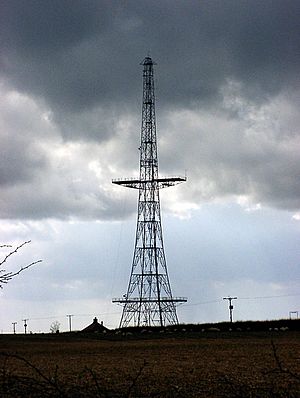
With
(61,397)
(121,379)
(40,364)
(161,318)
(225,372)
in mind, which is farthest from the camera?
(161,318)

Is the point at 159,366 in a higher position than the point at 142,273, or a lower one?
lower

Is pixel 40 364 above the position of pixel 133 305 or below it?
below

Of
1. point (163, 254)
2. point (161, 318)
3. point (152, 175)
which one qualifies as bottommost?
point (161, 318)

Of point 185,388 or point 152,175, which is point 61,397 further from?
point 152,175

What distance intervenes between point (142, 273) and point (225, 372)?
61.9 meters

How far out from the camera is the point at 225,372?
2862 centimetres

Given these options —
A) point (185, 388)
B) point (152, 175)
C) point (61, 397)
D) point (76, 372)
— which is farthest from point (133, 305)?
point (61, 397)

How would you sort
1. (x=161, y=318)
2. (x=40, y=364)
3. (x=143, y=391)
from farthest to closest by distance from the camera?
(x=161, y=318), (x=40, y=364), (x=143, y=391)

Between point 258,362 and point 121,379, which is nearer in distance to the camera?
point 121,379

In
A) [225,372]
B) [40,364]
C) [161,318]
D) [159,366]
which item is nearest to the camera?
[225,372]

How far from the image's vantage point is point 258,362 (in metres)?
33.7

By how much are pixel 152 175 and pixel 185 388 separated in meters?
68.1

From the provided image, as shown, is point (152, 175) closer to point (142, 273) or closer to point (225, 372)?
point (142, 273)

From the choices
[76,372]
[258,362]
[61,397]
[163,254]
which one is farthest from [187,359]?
[163,254]
